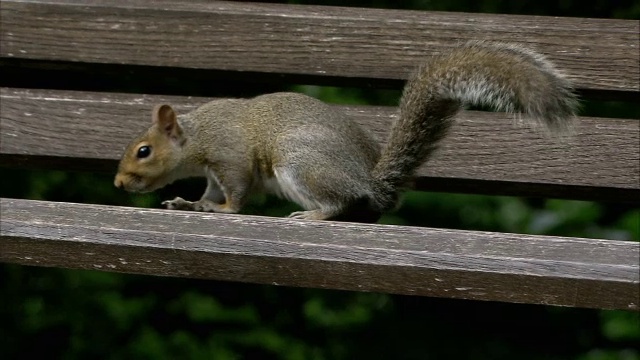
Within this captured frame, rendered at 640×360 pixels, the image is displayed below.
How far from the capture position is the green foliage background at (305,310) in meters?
2.67

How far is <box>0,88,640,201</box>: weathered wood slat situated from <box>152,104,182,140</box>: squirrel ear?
0.21ft

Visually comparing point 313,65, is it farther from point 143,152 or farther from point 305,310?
point 305,310

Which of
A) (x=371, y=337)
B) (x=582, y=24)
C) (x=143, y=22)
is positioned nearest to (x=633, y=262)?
(x=582, y=24)

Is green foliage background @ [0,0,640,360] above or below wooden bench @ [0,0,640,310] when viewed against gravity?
below

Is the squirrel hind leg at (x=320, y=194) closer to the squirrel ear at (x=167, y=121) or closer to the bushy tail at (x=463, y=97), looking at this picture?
the bushy tail at (x=463, y=97)

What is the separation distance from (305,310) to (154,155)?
0.92 m

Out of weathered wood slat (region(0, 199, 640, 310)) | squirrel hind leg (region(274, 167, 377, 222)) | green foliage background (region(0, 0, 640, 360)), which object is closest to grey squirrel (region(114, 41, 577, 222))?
squirrel hind leg (region(274, 167, 377, 222))

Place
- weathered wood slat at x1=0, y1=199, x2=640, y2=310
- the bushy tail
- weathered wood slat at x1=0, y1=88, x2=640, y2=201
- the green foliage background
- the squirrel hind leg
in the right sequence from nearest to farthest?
weathered wood slat at x1=0, y1=199, x2=640, y2=310, the bushy tail, the squirrel hind leg, weathered wood slat at x1=0, y1=88, x2=640, y2=201, the green foliage background

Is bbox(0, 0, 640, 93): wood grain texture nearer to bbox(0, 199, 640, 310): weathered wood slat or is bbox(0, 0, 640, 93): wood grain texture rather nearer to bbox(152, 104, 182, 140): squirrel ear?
bbox(152, 104, 182, 140): squirrel ear

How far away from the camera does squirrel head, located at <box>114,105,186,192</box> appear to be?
193 cm

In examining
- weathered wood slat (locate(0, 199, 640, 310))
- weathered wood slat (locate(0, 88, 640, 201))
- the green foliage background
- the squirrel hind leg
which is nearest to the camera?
weathered wood slat (locate(0, 199, 640, 310))

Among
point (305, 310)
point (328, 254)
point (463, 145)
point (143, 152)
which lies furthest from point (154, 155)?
point (305, 310)

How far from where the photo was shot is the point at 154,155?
6.49ft

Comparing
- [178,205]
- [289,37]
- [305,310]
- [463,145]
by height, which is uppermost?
[289,37]
